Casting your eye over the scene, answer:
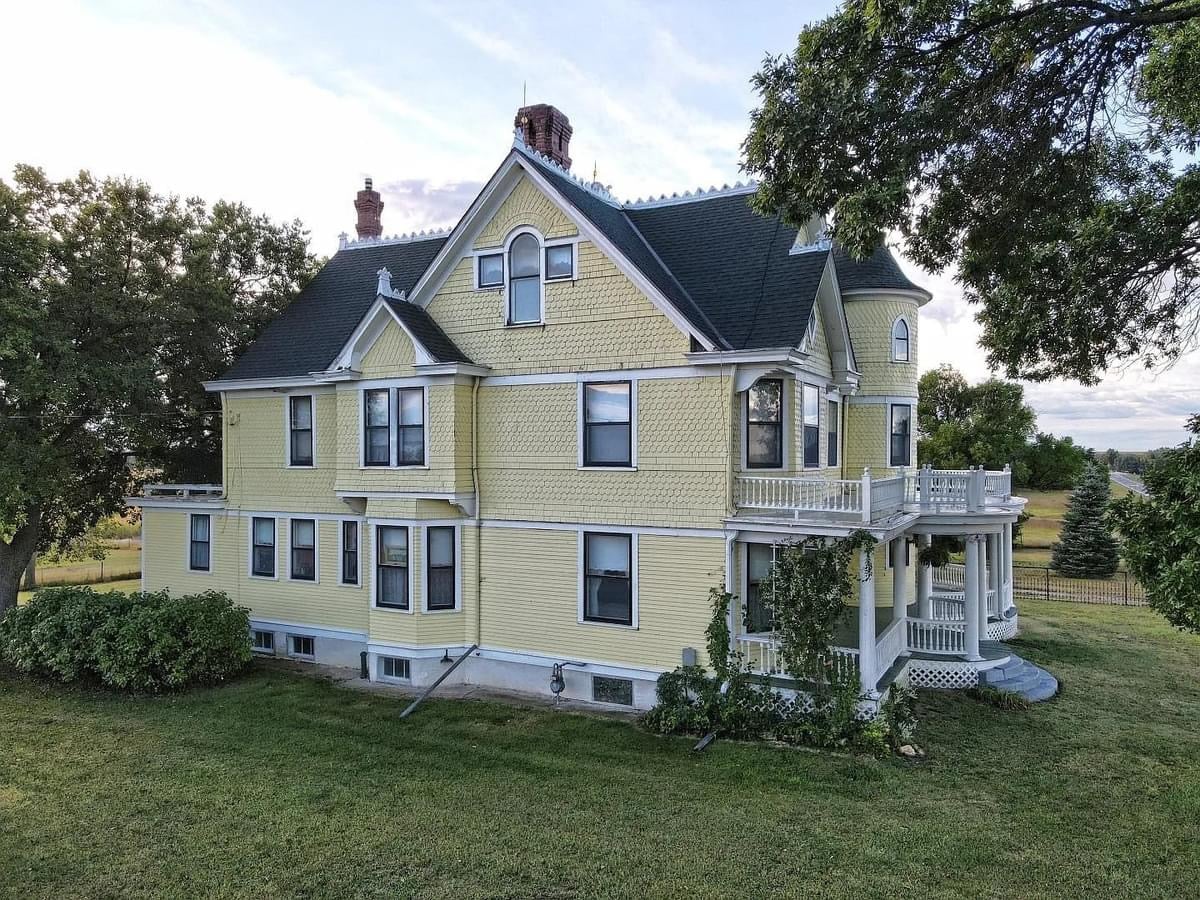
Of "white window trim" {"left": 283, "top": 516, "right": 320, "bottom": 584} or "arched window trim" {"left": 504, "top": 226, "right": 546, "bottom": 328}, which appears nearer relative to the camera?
"arched window trim" {"left": 504, "top": 226, "right": 546, "bottom": 328}

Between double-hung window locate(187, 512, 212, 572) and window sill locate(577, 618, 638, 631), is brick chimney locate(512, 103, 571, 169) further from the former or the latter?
double-hung window locate(187, 512, 212, 572)

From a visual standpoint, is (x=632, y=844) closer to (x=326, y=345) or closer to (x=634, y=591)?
(x=634, y=591)

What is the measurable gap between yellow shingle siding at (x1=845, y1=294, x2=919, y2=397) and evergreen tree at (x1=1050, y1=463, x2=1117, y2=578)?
73.4 ft

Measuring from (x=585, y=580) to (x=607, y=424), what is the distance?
122 inches

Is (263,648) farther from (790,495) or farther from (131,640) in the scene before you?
(790,495)

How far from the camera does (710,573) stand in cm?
1317

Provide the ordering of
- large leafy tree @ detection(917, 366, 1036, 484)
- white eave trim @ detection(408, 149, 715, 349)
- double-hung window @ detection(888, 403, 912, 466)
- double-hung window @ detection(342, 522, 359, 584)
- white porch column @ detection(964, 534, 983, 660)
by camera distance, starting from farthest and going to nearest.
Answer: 1. large leafy tree @ detection(917, 366, 1036, 484)
2. double-hung window @ detection(888, 403, 912, 466)
3. double-hung window @ detection(342, 522, 359, 584)
4. white porch column @ detection(964, 534, 983, 660)
5. white eave trim @ detection(408, 149, 715, 349)

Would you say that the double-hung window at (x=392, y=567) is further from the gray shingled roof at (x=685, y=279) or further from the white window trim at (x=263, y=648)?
the white window trim at (x=263, y=648)

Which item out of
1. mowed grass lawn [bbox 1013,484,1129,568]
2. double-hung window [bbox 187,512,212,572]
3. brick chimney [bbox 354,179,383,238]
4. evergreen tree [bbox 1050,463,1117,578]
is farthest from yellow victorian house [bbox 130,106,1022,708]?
mowed grass lawn [bbox 1013,484,1129,568]

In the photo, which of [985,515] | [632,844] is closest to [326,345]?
[632,844]

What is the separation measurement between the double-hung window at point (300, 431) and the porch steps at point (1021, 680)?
628 inches

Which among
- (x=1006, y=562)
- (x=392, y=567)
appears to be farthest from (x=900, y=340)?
(x=392, y=567)

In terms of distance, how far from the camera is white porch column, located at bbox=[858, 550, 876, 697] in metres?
12.3

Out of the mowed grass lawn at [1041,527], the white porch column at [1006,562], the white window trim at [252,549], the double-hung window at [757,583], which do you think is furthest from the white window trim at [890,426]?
the mowed grass lawn at [1041,527]
